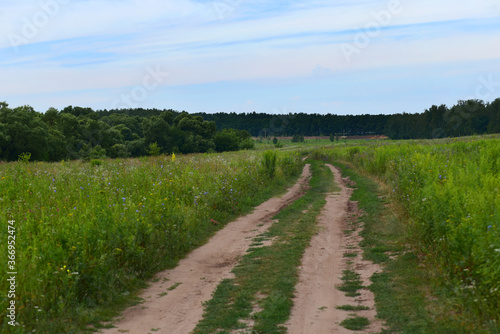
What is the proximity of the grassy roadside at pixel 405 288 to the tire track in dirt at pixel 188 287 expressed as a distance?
279 cm

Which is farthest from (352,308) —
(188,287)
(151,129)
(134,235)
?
(151,129)

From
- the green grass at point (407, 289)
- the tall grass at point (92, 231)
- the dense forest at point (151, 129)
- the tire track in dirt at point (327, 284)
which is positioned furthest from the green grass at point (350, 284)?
the dense forest at point (151, 129)

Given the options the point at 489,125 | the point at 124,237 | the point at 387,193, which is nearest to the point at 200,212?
the point at 124,237

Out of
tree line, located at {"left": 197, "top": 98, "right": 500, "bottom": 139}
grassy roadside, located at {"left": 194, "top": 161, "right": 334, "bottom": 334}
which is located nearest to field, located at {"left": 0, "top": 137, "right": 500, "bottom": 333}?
grassy roadside, located at {"left": 194, "top": 161, "right": 334, "bottom": 334}

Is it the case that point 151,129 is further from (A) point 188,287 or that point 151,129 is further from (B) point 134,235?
(A) point 188,287

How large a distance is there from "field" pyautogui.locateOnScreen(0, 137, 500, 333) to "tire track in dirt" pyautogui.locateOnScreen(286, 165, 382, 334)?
1.21 meters

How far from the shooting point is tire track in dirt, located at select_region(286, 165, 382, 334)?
599 cm

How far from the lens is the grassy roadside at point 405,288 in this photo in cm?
571

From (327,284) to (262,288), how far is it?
3.92 ft

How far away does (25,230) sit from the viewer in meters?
7.84

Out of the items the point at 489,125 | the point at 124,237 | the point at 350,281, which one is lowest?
the point at 350,281

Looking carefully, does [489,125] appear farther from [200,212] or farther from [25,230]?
[25,230]

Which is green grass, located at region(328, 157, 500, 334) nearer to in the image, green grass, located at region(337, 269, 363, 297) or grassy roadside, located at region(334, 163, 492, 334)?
grassy roadside, located at region(334, 163, 492, 334)

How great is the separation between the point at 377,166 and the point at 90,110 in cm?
7597
